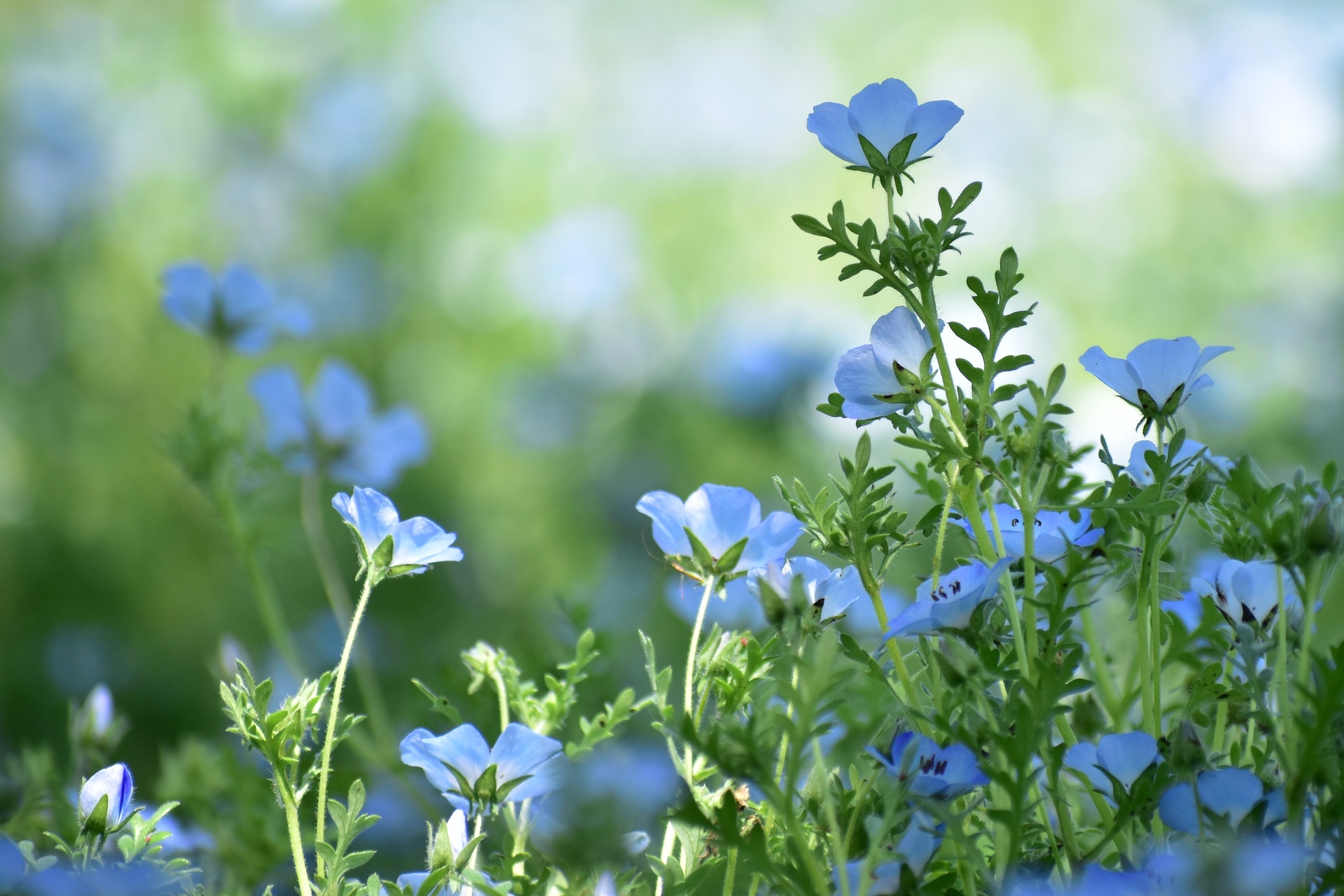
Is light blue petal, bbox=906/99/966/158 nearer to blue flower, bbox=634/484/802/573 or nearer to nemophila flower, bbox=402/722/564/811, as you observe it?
blue flower, bbox=634/484/802/573

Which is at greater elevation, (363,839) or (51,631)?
(51,631)

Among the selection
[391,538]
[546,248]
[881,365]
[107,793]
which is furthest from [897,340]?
[546,248]

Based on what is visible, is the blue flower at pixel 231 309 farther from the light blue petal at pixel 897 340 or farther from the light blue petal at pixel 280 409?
the light blue petal at pixel 897 340

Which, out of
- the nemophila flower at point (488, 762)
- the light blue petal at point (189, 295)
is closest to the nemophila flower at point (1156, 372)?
the nemophila flower at point (488, 762)

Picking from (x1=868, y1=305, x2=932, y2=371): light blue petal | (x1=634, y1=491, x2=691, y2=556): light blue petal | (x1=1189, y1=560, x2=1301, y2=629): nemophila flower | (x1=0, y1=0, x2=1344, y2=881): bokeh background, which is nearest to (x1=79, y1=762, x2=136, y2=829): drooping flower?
(x1=634, y1=491, x2=691, y2=556): light blue petal

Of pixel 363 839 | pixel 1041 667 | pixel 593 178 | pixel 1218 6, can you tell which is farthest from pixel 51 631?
pixel 1218 6

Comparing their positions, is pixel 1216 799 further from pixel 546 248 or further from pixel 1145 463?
pixel 546 248

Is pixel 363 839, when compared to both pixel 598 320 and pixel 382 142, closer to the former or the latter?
pixel 598 320
